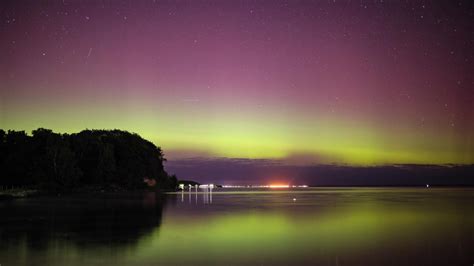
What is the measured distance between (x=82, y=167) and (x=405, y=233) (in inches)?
4443

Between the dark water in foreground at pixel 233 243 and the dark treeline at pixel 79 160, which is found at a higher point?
the dark treeline at pixel 79 160

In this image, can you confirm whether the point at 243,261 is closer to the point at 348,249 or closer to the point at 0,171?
the point at 348,249

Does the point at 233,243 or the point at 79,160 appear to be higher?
the point at 79,160

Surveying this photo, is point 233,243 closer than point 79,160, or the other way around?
point 233,243

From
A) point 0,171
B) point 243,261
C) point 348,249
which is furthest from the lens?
point 0,171

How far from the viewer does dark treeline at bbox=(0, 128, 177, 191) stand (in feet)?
362

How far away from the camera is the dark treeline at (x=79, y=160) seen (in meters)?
110

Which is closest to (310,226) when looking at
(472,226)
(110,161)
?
(472,226)

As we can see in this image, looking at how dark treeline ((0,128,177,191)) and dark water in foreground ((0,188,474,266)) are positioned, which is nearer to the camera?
dark water in foreground ((0,188,474,266))

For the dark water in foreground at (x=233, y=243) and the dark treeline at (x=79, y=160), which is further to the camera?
the dark treeline at (x=79, y=160)

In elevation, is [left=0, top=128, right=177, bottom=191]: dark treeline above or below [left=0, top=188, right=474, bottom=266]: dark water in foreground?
above

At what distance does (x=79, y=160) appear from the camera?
422 feet

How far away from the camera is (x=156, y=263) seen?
62.2 feet

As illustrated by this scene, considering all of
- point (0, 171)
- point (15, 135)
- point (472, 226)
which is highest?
point (15, 135)
